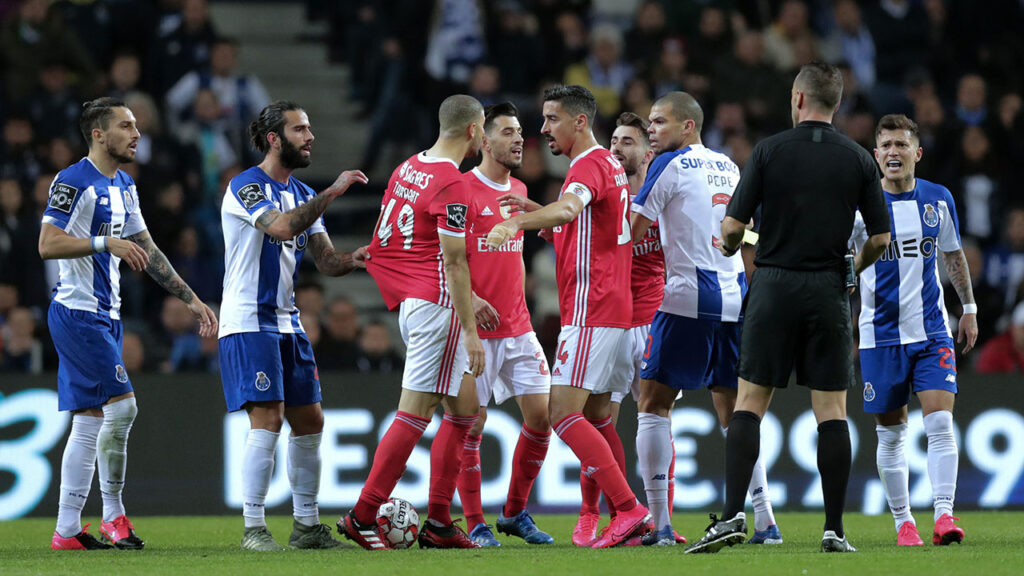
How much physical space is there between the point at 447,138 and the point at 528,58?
872 centimetres

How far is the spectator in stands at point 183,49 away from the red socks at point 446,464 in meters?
8.81

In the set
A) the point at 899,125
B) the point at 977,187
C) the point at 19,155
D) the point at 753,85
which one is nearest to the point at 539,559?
the point at 899,125

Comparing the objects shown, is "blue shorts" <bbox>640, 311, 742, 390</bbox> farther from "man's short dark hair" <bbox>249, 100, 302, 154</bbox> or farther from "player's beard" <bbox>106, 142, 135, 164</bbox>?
"player's beard" <bbox>106, 142, 135, 164</bbox>

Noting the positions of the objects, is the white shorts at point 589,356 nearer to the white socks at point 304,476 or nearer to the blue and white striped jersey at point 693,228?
the blue and white striped jersey at point 693,228

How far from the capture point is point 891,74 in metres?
17.0

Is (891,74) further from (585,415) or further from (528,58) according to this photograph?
(585,415)

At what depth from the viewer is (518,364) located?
847 centimetres

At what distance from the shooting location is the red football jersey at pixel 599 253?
7828mm

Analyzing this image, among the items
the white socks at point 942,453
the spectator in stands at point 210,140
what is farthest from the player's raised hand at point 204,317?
the spectator in stands at point 210,140

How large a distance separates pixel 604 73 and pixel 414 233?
8782 millimetres

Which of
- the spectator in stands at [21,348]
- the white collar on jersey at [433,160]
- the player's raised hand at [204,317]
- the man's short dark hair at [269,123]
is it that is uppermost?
the man's short dark hair at [269,123]

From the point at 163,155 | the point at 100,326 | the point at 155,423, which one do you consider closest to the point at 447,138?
the point at 100,326

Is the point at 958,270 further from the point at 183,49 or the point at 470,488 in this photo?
the point at 183,49

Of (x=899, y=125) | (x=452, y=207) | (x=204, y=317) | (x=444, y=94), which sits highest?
(x=444, y=94)
